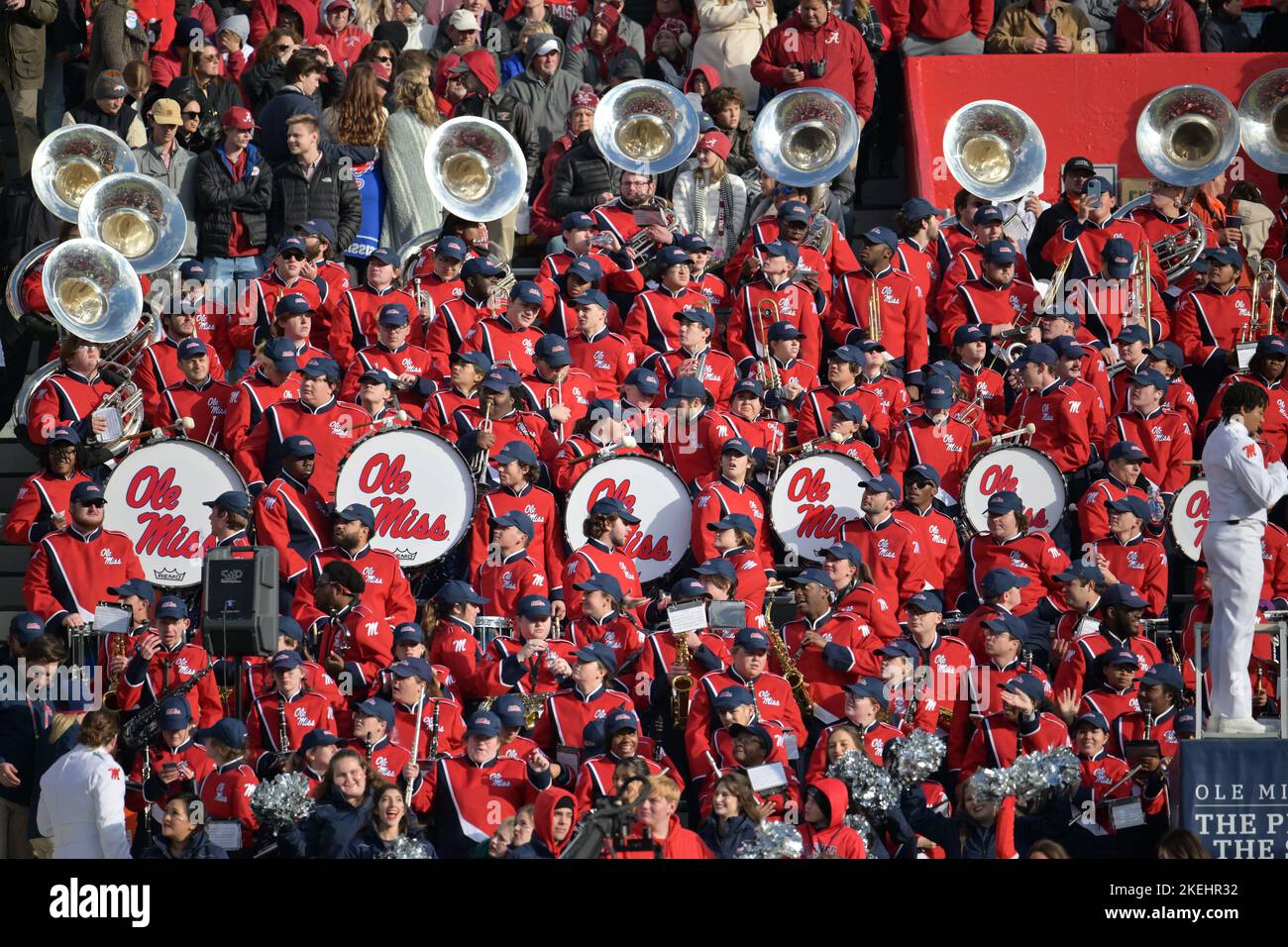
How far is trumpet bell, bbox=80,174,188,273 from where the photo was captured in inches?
762

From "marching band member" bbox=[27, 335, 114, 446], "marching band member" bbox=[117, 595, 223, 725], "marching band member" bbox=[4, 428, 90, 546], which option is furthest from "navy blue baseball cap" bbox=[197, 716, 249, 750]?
"marching band member" bbox=[27, 335, 114, 446]

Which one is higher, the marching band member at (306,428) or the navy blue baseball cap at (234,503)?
the marching band member at (306,428)

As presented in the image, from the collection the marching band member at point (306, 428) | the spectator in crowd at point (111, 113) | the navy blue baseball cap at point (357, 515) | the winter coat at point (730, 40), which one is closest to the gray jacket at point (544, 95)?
the winter coat at point (730, 40)

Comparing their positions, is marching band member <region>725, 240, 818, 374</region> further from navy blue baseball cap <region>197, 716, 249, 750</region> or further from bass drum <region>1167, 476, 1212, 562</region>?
navy blue baseball cap <region>197, 716, 249, 750</region>

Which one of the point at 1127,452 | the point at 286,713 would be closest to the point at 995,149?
the point at 1127,452

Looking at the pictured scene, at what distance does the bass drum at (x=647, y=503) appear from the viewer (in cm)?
1711

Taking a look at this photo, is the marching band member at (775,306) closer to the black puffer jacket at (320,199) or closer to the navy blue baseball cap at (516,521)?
the navy blue baseball cap at (516,521)

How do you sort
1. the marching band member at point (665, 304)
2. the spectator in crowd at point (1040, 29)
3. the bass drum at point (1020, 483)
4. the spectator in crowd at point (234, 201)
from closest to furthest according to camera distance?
1. the bass drum at point (1020, 483)
2. the marching band member at point (665, 304)
3. the spectator in crowd at point (234, 201)
4. the spectator in crowd at point (1040, 29)

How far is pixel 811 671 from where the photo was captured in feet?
53.1

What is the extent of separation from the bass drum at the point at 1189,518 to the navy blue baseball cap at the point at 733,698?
339cm

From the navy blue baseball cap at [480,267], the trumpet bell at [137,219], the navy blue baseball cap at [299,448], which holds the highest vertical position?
the trumpet bell at [137,219]

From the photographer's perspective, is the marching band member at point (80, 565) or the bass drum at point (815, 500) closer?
the marching band member at point (80, 565)

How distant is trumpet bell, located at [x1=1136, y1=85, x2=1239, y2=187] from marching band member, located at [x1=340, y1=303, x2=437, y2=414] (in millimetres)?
5433
